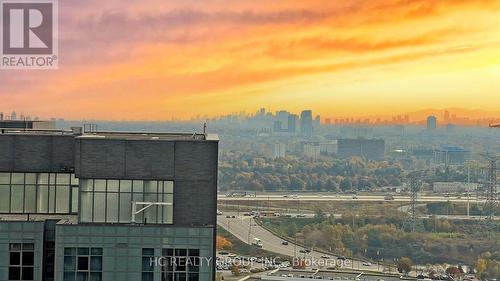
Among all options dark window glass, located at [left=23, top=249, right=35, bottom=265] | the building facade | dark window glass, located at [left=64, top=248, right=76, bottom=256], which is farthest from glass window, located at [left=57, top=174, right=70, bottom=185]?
dark window glass, located at [left=64, top=248, right=76, bottom=256]

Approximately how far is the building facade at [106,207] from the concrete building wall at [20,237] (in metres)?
0.03

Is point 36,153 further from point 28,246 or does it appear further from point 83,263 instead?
point 83,263

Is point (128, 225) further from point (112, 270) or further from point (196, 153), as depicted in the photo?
point (196, 153)

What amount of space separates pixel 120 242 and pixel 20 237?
140 inches

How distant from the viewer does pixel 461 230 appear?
519ft

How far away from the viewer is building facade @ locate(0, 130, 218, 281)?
83.6ft

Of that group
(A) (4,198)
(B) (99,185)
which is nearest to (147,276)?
(B) (99,185)

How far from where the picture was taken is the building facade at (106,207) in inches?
1003

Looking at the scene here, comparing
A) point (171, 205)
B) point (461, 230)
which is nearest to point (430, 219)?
point (461, 230)

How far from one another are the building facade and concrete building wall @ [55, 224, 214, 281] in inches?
1.4

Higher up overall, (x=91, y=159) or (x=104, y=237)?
(x=91, y=159)

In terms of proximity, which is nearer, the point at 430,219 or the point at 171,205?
the point at 171,205

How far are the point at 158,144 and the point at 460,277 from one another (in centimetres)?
9463

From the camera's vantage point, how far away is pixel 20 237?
25.6m
